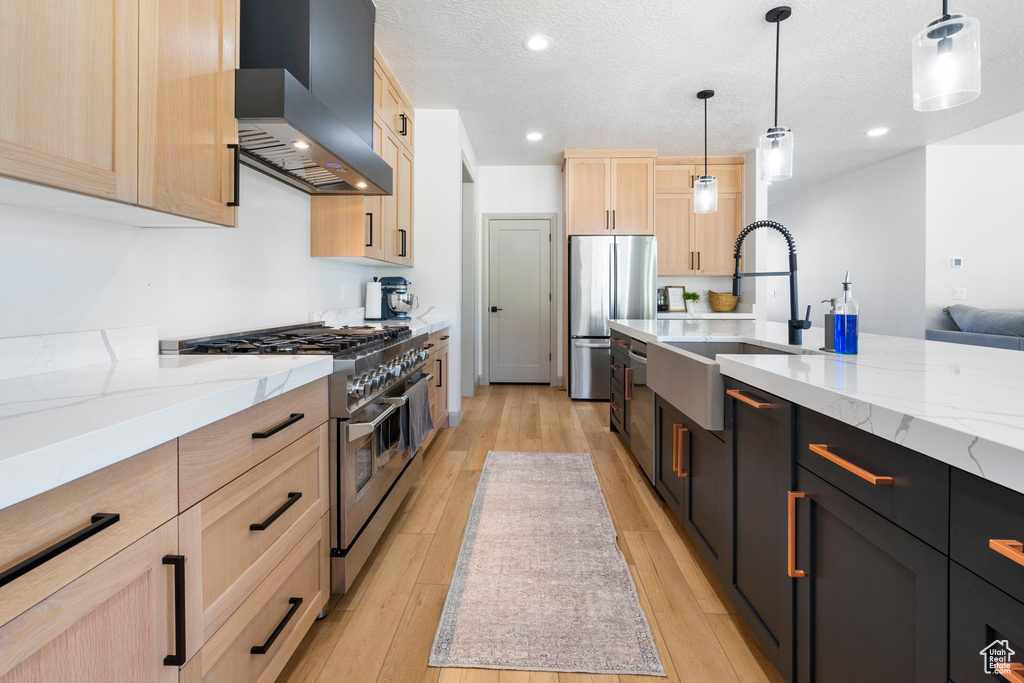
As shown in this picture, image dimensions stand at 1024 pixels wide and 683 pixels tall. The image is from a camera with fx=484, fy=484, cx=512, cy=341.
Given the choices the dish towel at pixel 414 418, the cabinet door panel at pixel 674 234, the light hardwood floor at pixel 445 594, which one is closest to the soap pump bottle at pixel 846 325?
the light hardwood floor at pixel 445 594

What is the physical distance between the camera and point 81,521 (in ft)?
2.12

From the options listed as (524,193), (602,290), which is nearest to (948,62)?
Result: (602,290)

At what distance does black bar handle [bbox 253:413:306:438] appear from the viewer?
43.4 inches

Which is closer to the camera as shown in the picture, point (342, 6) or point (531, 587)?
point (531, 587)

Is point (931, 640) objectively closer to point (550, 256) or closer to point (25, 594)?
point (25, 594)

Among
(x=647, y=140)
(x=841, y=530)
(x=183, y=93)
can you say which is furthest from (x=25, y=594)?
(x=647, y=140)

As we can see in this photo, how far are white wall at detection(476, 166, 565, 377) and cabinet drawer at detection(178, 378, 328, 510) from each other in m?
4.46

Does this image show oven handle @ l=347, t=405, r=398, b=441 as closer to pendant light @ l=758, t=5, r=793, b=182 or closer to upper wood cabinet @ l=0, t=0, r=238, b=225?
upper wood cabinet @ l=0, t=0, r=238, b=225

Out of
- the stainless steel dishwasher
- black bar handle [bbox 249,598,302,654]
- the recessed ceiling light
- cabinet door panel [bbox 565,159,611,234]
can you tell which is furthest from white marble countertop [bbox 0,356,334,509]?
cabinet door panel [bbox 565,159,611,234]

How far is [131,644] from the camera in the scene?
74 centimetres

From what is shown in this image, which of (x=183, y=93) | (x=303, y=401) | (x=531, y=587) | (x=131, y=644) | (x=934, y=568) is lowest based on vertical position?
(x=531, y=587)

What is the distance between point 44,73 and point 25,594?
866 mm

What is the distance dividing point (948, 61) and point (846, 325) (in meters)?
0.81

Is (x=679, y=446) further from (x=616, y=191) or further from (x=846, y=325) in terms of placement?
(x=616, y=191)
